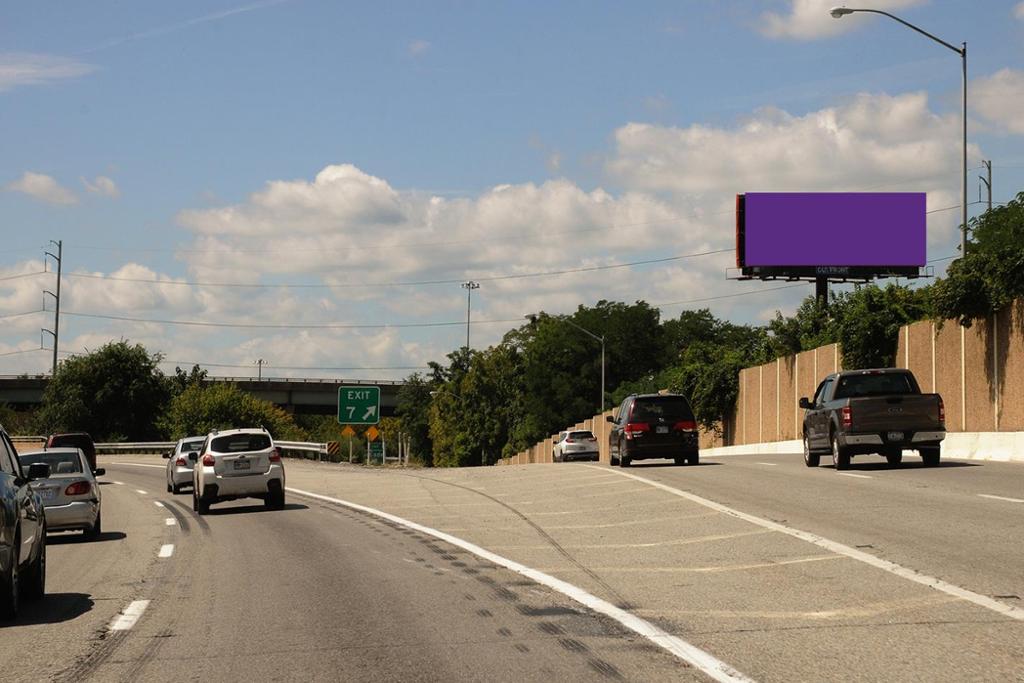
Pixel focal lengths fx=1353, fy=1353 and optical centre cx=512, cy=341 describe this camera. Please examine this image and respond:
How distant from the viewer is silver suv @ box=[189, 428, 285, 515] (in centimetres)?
2866

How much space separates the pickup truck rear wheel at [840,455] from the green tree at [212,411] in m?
92.5

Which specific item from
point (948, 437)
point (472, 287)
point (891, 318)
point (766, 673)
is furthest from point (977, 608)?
point (472, 287)

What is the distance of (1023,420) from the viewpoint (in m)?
36.1

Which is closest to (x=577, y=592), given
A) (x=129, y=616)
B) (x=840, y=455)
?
(x=129, y=616)

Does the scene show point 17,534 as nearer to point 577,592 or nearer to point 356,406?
point 577,592

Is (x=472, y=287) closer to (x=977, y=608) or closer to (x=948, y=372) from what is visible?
(x=948, y=372)

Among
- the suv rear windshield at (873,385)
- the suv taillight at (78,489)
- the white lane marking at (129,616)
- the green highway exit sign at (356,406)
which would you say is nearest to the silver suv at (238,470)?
the suv taillight at (78,489)

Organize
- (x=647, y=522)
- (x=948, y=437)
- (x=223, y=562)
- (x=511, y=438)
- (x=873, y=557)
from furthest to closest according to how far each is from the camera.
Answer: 1. (x=511, y=438)
2. (x=948, y=437)
3. (x=647, y=522)
4. (x=223, y=562)
5. (x=873, y=557)

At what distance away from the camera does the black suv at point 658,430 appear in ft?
116

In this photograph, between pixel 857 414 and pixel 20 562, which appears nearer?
pixel 20 562

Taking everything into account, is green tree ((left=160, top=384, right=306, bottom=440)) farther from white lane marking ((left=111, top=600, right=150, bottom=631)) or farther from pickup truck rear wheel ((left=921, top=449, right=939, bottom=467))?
white lane marking ((left=111, top=600, right=150, bottom=631))

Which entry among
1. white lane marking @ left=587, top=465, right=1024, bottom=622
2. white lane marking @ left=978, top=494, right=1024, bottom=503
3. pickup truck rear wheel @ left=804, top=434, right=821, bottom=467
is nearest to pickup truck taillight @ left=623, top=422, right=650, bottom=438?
pickup truck rear wheel @ left=804, top=434, right=821, bottom=467

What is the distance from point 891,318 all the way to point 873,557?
3651 cm

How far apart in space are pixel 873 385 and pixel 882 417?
135 centimetres
